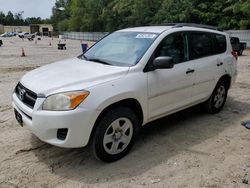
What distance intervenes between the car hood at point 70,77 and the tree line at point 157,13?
7667mm

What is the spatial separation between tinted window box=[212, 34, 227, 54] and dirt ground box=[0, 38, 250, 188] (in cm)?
139

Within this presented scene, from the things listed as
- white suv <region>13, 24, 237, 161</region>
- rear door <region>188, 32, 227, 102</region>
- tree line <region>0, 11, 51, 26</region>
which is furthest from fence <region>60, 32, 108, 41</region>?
→ tree line <region>0, 11, 51, 26</region>

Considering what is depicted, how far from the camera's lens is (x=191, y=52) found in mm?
5090

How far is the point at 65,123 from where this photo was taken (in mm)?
3457

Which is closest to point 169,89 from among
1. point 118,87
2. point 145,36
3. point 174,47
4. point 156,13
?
point 174,47

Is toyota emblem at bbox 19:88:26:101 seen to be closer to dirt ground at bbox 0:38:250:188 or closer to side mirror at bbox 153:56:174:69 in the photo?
dirt ground at bbox 0:38:250:188

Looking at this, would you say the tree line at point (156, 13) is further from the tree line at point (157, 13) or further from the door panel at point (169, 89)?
the door panel at point (169, 89)

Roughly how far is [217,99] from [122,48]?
2.39 metres

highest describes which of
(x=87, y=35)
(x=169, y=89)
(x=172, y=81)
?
(x=87, y=35)

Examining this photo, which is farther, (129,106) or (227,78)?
(227,78)

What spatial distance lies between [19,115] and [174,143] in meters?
2.27

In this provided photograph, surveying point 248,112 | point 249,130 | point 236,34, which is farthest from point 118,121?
point 236,34

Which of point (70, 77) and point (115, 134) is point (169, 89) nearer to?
point (115, 134)

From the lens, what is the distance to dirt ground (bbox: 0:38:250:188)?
355cm
